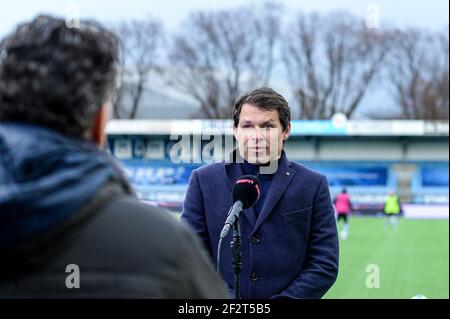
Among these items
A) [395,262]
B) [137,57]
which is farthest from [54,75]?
[137,57]

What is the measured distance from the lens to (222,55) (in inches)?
1818

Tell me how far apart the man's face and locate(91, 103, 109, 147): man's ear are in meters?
1.88

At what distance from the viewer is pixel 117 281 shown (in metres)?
1.52

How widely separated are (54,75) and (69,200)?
308 millimetres

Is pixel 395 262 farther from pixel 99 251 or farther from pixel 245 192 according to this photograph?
pixel 99 251

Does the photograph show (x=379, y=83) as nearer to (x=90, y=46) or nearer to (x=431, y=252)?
(x=431, y=252)

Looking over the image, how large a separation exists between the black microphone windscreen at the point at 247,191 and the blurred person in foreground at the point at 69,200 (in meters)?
1.59

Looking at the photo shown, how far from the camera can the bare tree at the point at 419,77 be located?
145 ft

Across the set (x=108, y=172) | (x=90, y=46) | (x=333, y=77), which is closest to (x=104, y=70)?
(x=90, y=46)

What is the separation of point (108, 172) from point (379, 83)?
150ft

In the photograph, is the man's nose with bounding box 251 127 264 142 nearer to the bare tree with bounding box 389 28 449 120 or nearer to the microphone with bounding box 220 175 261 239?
the microphone with bounding box 220 175 261 239

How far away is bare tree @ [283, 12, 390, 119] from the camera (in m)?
44.0

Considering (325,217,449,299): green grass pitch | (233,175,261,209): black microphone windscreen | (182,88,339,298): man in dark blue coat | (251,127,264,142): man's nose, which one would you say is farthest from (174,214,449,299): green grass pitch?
(233,175,261,209): black microphone windscreen
